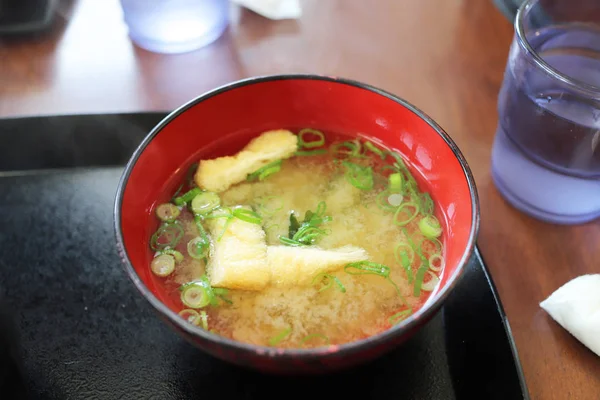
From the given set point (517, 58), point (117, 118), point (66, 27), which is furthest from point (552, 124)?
point (66, 27)

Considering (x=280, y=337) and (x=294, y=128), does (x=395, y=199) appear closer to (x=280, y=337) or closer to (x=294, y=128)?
(x=294, y=128)

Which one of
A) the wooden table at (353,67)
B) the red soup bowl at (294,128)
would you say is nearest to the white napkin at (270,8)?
the wooden table at (353,67)

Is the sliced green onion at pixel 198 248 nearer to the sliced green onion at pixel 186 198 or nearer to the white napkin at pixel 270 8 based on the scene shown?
the sliced green onion at pixel 186 198

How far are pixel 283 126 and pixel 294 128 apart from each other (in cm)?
3

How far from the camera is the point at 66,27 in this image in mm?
1810

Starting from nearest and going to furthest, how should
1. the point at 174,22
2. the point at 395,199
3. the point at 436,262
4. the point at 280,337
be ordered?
the point at 280,337, the point at 436,262, the point at 395,199, the point at 174,22

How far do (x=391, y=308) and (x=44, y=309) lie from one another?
70cm

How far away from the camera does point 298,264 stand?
3.36 feet

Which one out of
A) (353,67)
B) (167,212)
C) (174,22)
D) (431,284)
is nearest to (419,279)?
(431,284)

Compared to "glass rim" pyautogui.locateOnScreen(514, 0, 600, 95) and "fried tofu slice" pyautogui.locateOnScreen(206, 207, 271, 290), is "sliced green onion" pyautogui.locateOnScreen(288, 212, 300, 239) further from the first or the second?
"glass rim" pyautogui.locateOnScreen(514, 0, 600, 95)

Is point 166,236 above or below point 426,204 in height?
below

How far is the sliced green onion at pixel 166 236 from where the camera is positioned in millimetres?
1108

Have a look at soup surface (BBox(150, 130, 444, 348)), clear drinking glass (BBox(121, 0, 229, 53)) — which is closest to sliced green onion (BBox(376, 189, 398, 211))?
soup surface (BBox(150, 130, 444, 348))

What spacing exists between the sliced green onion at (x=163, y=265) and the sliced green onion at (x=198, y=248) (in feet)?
0.13
